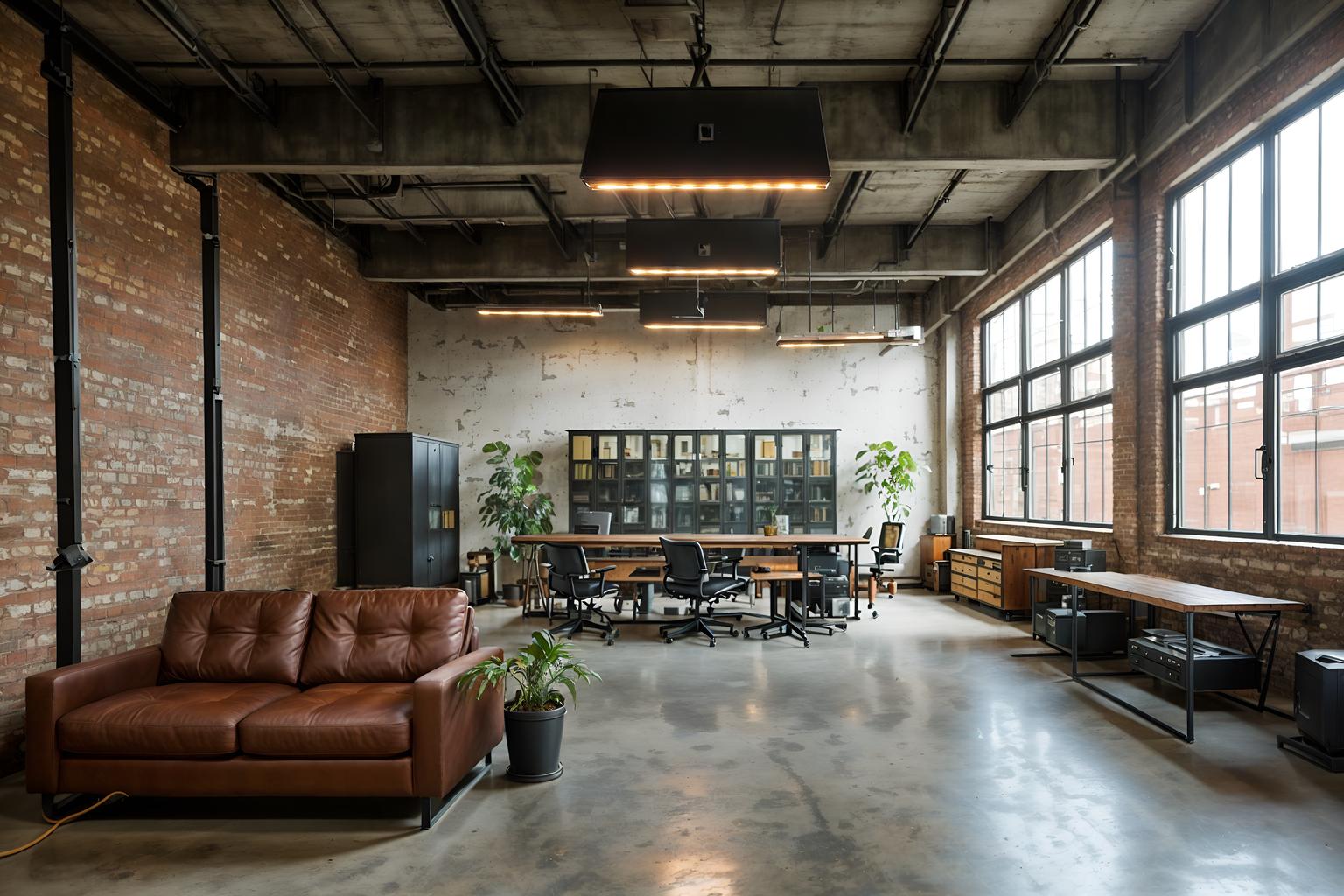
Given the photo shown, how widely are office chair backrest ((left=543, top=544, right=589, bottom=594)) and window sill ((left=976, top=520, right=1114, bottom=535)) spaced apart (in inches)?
199

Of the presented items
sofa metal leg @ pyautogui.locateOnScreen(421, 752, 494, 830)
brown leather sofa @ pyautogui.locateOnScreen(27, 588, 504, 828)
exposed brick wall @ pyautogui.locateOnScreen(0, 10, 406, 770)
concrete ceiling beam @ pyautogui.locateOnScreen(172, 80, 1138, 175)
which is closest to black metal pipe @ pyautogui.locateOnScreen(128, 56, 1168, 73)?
concrete ceiling beam @ pyautogui.locateOnScreen(172, 80, 1138, 175)

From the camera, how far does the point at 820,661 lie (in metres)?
6.53

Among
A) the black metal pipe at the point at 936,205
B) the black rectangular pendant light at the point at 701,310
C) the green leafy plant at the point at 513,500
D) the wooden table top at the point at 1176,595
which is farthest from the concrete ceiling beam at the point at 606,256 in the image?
the wooden table top at the point at 1176,595

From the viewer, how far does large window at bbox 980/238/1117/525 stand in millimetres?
7926

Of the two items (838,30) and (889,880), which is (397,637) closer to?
(889,880)

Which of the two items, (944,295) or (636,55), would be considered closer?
(636,55)

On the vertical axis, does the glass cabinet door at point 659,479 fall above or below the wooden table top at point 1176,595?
above

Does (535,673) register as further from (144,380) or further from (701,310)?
(701,310)

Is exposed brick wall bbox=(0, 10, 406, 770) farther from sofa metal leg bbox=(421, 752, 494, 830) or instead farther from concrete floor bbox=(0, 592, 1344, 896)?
sofa metal leg bbox=(421, 752, 494, 830)

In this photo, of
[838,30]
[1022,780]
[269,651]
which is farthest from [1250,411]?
[269,651]

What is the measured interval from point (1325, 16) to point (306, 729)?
6695mm

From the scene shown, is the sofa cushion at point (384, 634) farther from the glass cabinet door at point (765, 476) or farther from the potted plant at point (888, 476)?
the potted plant at point (888, 476)

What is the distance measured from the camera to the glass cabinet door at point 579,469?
11.5m

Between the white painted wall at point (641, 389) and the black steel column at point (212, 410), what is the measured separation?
18.0 feet
